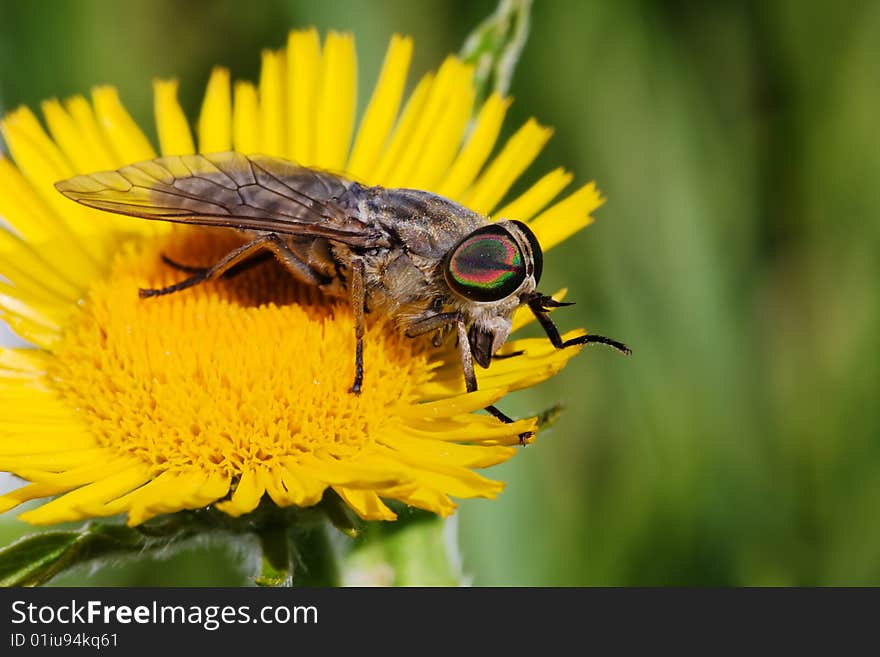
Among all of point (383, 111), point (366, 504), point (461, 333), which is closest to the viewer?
point (366, 504)

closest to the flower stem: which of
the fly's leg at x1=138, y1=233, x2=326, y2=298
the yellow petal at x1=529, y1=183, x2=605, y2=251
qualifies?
the fly's leg at x1=138, y1=233, x2=326, y2=298

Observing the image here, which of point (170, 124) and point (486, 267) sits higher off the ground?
point (170, 124)

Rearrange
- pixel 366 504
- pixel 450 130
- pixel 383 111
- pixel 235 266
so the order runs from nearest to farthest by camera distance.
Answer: pixel 366 504 → pixel 235 266 → pixel 450 130 → pixel 383 111

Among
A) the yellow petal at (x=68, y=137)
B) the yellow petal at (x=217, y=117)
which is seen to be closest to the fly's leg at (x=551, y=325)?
the yellow petal at (x=217, y=117)

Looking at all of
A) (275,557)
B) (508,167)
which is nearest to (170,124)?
(508,167)

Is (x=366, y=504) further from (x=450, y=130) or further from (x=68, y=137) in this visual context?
(x=68, y=137)

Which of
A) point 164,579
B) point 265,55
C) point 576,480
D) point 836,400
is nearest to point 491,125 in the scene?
point 265,55
